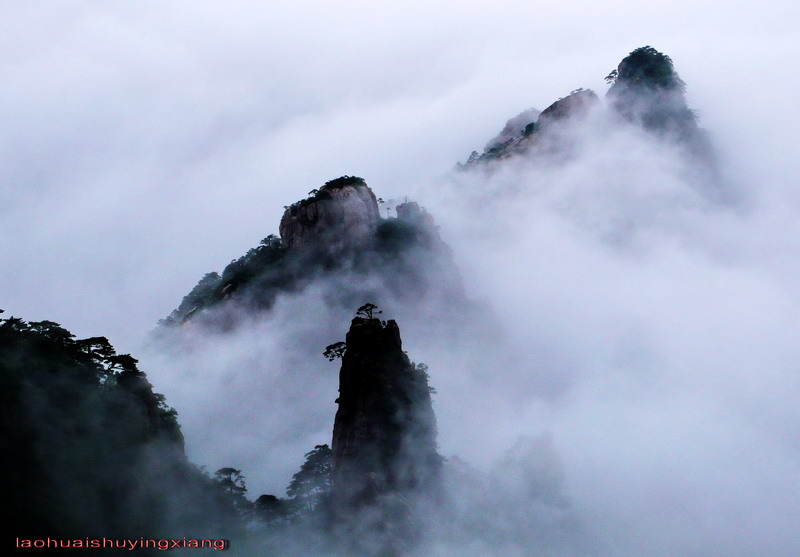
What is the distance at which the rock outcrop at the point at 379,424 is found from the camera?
2589 inches

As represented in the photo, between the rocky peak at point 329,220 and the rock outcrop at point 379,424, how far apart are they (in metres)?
57.1

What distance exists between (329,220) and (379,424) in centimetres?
6612

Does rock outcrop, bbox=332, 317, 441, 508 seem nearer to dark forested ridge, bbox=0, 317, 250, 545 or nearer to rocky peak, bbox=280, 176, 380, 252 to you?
dark forested ridge, bbox=0, 317, 250, 545

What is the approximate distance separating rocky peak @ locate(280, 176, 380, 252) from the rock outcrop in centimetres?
5711

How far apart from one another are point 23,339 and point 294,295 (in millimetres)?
73508

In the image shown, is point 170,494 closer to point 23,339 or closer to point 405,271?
point 23,339

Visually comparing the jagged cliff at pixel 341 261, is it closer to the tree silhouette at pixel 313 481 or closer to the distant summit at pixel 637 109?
the tree silhouette at pixel 313 481

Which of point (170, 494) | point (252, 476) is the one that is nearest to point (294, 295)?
point (252, 476)

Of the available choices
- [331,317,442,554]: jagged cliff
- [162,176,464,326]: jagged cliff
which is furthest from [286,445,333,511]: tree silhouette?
[162,176,464,326]: jagged cliff

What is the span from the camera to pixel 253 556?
212 ft

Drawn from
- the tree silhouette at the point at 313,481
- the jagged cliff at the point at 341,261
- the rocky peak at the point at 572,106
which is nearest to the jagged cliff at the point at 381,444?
the tree silhouette at the point at 313,481

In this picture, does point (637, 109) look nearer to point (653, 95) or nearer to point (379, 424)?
point (653, 95)

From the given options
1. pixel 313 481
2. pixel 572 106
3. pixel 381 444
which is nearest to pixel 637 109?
pixel 572 106

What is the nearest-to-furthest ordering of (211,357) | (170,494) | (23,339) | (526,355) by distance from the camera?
(23,339)
(170,494)
(211,357)
(526,355)
